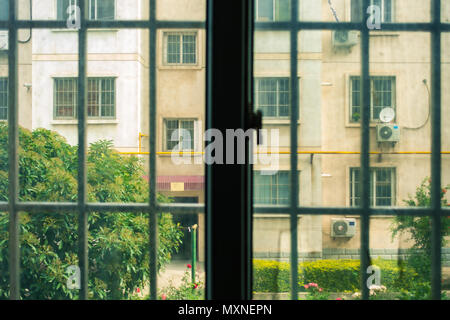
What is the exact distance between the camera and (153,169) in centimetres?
121

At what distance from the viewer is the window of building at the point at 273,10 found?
1.15m

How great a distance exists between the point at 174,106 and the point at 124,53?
0.26 m

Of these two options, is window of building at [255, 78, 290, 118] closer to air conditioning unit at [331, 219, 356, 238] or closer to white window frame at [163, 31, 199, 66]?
white window frame at [163, 31, 199, 66]

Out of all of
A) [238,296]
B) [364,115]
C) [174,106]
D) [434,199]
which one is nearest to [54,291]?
[238,296]

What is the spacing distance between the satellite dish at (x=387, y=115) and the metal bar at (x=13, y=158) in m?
1.24

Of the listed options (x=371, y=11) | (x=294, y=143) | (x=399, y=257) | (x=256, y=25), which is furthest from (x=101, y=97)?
(x=399, y=257)

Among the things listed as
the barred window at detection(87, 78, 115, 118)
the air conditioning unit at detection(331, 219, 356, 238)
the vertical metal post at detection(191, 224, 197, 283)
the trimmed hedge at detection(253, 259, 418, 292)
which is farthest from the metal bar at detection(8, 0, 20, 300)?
the air conditioning unit at detection(331, 219, 356, 238)

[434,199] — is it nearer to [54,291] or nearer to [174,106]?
[174,106]

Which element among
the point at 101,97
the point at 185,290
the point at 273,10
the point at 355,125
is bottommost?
the point at 185,290

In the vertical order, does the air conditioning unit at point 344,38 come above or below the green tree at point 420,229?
above

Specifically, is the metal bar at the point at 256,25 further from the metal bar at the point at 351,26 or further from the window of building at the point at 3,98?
the window of building at the point at 3,98

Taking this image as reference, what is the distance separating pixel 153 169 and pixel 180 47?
0.42 metres

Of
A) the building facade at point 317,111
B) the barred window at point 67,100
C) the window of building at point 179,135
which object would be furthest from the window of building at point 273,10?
the barred window at point 67,100

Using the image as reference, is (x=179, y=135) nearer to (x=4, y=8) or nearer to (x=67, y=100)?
(x=67, y=100)
